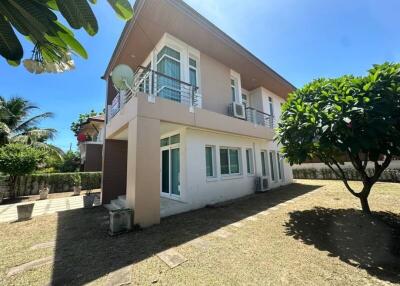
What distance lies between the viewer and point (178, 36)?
8797 mm

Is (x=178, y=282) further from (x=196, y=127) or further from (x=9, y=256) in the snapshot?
(x=196, y=127)

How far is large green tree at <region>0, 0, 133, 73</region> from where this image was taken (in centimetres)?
112

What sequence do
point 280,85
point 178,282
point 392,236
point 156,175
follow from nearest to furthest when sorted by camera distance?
point 178,282 < point 392,236 < point 156,175 < point 280,85

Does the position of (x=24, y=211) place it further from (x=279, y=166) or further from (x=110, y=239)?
(x=279, y=166)

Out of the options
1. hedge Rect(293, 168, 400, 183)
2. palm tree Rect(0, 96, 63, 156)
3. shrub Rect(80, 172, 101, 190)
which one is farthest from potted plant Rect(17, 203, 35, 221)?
hedge Rect(293, 168, 400, 183)

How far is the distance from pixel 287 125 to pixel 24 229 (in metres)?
9.94

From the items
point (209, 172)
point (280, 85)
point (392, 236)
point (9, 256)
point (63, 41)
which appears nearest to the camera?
point (63, 41)

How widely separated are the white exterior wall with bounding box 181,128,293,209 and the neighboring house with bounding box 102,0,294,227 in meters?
0.05

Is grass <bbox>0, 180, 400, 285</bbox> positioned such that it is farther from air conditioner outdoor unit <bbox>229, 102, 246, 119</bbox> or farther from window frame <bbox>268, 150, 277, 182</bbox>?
window frame <bbox>268, 150, 277, 182</bbox>

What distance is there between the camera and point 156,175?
625 cm

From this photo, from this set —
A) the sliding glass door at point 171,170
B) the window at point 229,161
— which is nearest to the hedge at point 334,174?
the window at point 229,161

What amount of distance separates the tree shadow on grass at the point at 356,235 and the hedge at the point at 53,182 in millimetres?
17359

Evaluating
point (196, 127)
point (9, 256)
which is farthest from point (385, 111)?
point (9, 256)

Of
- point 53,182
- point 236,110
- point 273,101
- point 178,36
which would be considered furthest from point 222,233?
point 53,182
